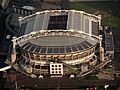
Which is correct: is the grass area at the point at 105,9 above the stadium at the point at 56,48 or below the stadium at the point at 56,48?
above

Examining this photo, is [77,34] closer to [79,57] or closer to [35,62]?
[79,57]

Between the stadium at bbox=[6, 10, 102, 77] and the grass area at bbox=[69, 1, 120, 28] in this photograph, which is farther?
the grass area at bbox=[69, 1, 120, 28]

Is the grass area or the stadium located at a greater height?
the grass area

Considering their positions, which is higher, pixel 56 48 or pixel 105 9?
pixel 105 9

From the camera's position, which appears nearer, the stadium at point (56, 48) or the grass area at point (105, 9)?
the stadium at point (56, 48)

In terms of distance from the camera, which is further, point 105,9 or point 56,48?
point 105,9
